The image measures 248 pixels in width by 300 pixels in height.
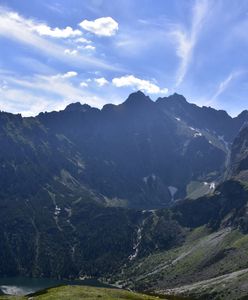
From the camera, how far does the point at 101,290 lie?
14638cm

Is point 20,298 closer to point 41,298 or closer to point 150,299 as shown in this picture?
point 41,298

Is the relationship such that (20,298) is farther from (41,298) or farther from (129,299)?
(129,299)

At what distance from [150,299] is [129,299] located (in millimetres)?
5804

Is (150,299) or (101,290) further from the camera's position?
(101,290)

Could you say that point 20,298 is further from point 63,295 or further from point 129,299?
point 129,299

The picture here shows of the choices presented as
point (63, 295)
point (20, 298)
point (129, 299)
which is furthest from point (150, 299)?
point (20, 298)

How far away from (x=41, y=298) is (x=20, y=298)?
6.53 metres

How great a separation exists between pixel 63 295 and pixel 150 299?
73.2ft

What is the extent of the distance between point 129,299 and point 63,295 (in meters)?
16.6

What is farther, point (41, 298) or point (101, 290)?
point (101, 290)

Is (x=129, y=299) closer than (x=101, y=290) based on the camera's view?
Yes

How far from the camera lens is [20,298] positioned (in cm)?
12581

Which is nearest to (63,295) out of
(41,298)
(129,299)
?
(41,298)

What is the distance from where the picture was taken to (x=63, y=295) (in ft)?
409
